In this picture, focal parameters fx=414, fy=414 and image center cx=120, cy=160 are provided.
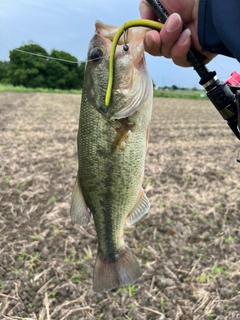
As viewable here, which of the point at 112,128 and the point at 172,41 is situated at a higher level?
the point at 172,41

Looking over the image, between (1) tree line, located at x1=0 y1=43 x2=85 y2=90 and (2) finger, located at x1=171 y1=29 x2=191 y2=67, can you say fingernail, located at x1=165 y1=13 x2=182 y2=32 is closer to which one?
(2) finger, located at x1=171 y1=29 x2=191 y2=67

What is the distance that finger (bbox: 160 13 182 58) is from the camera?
1.69 meters

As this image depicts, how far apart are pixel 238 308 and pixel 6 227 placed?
2774 mm

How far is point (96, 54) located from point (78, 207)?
0.72 meters

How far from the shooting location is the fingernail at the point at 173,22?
169cm

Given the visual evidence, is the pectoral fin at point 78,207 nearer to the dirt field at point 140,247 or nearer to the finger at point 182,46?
the finger at point 182,46

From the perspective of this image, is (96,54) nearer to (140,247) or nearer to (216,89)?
(216,89)

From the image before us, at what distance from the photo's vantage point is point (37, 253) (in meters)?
4.37

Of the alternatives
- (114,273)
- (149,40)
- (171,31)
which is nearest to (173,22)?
(171,31)

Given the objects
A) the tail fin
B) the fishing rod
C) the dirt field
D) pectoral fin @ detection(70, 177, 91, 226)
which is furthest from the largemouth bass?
the dirt field

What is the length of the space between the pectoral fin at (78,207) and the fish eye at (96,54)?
584 millimetres

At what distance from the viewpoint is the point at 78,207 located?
6.54ft

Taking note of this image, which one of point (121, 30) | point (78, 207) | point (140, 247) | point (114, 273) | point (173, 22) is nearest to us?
point (121, 30)

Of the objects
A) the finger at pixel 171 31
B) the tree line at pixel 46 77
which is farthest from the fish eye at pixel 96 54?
the tree line at pixel 46 77
